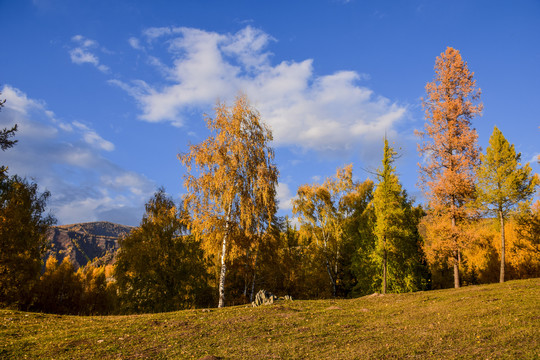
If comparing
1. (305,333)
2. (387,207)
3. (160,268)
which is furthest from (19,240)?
(387,207)

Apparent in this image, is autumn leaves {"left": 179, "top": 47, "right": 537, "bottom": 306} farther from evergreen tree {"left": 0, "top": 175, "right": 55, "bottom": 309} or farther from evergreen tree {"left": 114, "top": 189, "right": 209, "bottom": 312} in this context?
evergreen tree {"left": 0, "top": 175, "right": 55, "bottom": 309}

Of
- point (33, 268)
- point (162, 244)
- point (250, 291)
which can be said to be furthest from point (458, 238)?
point (33, 268)

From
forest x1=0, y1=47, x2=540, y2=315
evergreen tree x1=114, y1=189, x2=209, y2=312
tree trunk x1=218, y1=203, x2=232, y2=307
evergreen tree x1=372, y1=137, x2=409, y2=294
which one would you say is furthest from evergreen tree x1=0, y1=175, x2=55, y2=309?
evergreen tree x1=372, y1=137, x2=409, y2=294

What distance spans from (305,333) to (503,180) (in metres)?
26.4

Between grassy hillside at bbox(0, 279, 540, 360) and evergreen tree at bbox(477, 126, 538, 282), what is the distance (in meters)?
12.6

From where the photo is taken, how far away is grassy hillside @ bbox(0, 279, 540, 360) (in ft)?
35.7

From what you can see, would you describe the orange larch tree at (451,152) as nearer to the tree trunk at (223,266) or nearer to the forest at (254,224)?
the forest at (254,224)

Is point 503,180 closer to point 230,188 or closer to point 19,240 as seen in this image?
point 230,188

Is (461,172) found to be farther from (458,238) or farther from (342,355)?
(342,355)

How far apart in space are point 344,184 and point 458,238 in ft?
56.8

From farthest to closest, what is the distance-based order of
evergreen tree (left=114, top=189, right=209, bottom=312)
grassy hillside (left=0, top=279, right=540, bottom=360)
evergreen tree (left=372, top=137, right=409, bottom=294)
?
1. evergreen tree (left=372, top=137, right=409, bottom=294)
2. evergreen tree (left=114, top=189, right=209, bottom=312)
3. grassy hillside (left=0, top=279, right=540, bottom=360)

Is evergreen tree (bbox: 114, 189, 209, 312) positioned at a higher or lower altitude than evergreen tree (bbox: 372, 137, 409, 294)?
lower

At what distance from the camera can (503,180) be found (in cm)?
3017

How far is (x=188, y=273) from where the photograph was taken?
3100 centimetres
